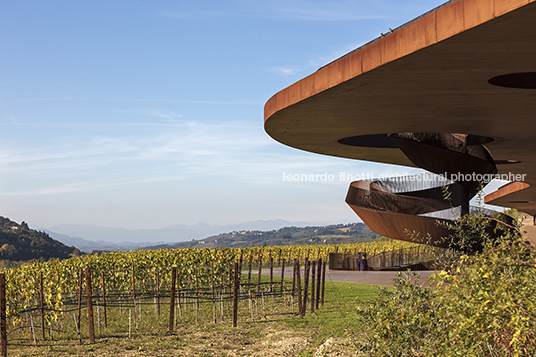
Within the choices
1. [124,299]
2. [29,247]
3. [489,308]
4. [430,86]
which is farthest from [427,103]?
[29,247]

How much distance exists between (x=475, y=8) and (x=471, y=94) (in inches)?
181

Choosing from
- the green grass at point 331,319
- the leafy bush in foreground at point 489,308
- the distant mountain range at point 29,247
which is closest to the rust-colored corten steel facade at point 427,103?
the leafy bush in foreground at point 489,308

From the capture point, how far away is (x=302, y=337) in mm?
12133

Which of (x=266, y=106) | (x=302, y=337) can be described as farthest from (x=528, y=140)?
(x=302, y=337)

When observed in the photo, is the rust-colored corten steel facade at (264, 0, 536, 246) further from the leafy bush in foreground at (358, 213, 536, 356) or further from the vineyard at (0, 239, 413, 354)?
the vineyard at (0, 239, 413, 354)

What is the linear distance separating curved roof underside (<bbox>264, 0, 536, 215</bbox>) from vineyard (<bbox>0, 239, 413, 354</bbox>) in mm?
A: 5193

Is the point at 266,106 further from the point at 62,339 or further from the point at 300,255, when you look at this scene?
the point at 300,255

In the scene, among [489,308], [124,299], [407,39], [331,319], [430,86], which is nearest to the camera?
[489,308]

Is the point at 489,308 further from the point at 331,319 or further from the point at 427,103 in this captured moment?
the point at 331,319

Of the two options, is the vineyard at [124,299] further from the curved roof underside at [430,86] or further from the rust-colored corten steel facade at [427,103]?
the curved roof underside at [430,86]

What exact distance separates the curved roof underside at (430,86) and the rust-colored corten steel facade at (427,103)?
0.07 ft

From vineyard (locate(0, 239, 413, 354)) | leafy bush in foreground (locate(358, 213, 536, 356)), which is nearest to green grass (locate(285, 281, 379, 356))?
vineyard (locate(0, 239, 413, 354))

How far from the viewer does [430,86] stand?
10195 mm

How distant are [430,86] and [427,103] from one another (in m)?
1.60
